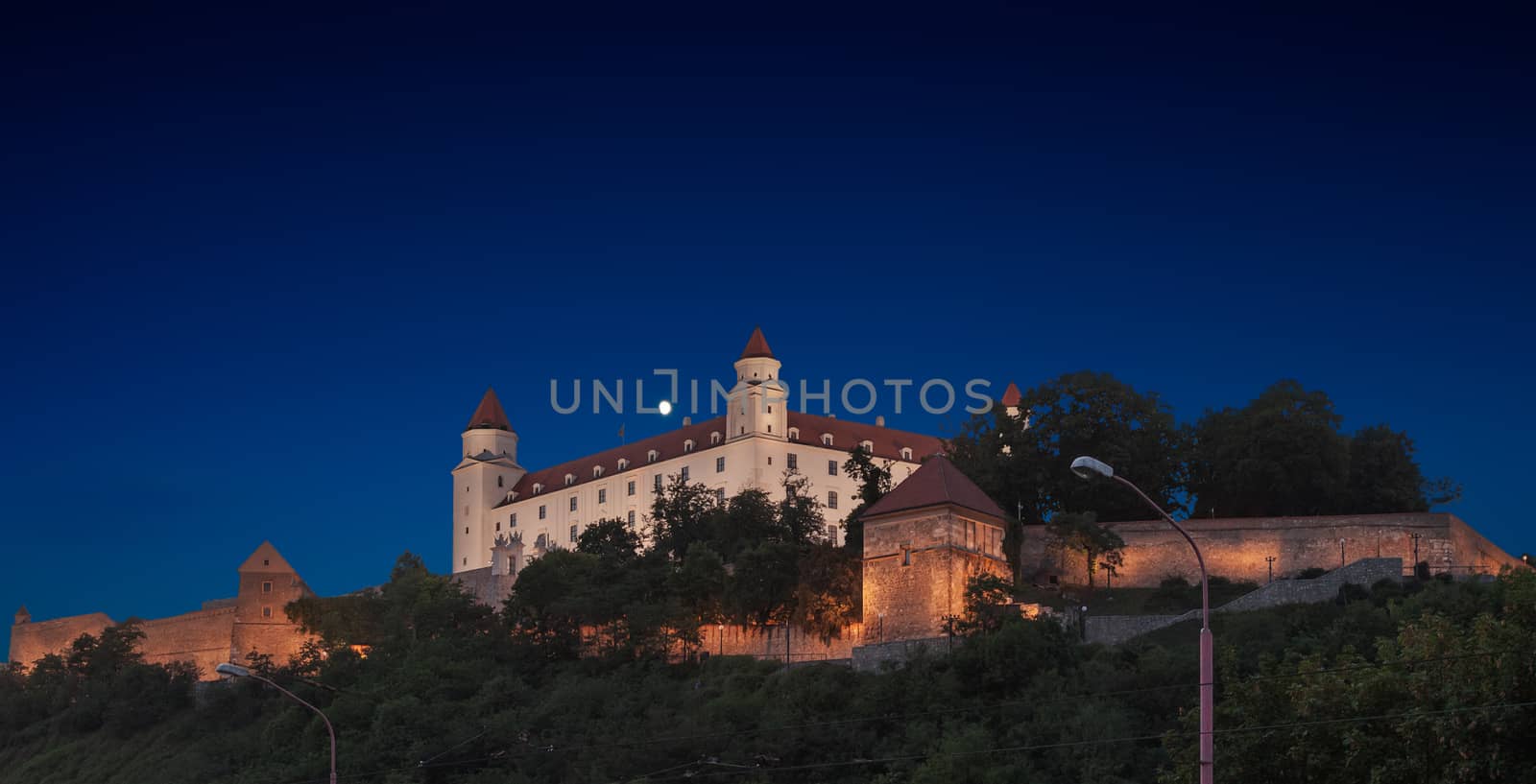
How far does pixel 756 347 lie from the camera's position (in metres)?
101

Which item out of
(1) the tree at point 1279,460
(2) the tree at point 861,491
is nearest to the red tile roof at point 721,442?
(2) the tree at point 861,491

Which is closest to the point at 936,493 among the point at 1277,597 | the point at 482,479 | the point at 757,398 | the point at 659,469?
the point at 1277,597

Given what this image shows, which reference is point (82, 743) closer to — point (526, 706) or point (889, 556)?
point (526, 706)

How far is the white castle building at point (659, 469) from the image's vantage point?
96000 millimetres

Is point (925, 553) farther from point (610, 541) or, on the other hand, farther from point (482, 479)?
point (482, 479)

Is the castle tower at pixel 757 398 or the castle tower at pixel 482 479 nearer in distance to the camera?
the castle tower at pixel 757 398

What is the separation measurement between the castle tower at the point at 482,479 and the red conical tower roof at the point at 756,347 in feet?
65.5

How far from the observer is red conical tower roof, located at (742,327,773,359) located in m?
100

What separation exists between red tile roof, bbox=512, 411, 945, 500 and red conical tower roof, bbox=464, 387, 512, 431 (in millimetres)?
6996

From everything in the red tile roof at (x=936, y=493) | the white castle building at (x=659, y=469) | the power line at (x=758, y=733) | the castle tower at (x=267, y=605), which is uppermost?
the white castle building at (x=659, y=469)

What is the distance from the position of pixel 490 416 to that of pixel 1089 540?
57565mm

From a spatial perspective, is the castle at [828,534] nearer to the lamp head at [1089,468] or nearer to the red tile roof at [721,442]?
the red tile roof at [721,442]

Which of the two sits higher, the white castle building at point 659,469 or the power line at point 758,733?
the white castle building at point 659,469

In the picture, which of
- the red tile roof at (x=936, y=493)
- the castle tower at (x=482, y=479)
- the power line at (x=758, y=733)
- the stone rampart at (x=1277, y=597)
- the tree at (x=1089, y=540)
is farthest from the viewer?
the castle tower at (x=482, y=479)
